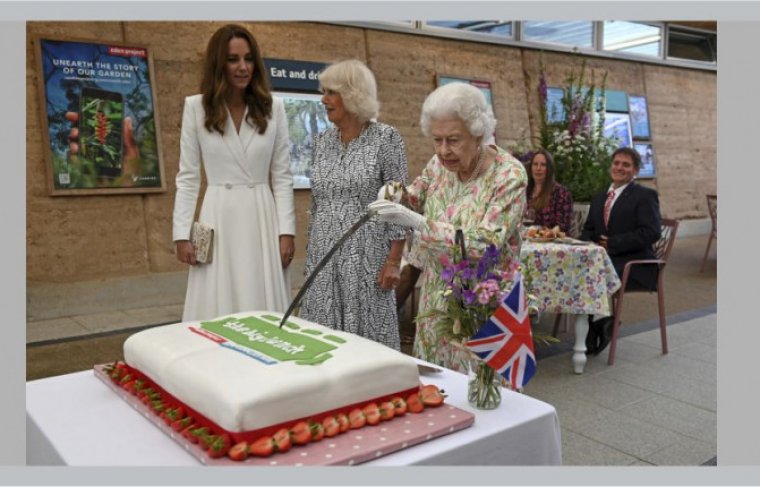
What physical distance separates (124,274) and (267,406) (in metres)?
5.25

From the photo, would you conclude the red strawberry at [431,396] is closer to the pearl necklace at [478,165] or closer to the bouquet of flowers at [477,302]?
the bouquet of flowers at [477,302]

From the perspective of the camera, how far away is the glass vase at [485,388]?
141cm

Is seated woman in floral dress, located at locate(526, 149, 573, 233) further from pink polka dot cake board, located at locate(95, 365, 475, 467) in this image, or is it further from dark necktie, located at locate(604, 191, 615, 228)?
pink polka dot cake board, located at locate(95, 365, 475, 467)

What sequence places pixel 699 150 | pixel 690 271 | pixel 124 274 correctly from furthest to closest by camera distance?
pixel 699 150
pixel 690 271
pixel 124 274

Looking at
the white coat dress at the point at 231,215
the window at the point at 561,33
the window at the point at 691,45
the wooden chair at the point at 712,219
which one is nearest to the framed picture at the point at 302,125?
the window at the point at 561,33

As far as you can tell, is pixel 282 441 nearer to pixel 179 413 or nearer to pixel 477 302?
pixel 179 413

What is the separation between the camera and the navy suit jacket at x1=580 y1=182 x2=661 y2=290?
448 cm

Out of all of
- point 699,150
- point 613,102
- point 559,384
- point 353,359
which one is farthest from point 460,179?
point 699,150

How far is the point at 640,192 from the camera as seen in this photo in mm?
4590

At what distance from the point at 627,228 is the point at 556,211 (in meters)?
0.65

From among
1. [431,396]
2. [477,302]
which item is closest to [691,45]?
[477,302]

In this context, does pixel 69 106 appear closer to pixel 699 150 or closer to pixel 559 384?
pixel 559 384

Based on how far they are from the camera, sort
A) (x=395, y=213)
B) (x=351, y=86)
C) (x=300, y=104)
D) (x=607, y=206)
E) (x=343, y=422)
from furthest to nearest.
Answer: (x=300, y=104) → (x=607, y=206) → (x=351, y=86) → (x=395, y=213) → (x=343, y=422)

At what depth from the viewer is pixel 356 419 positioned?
124cm
